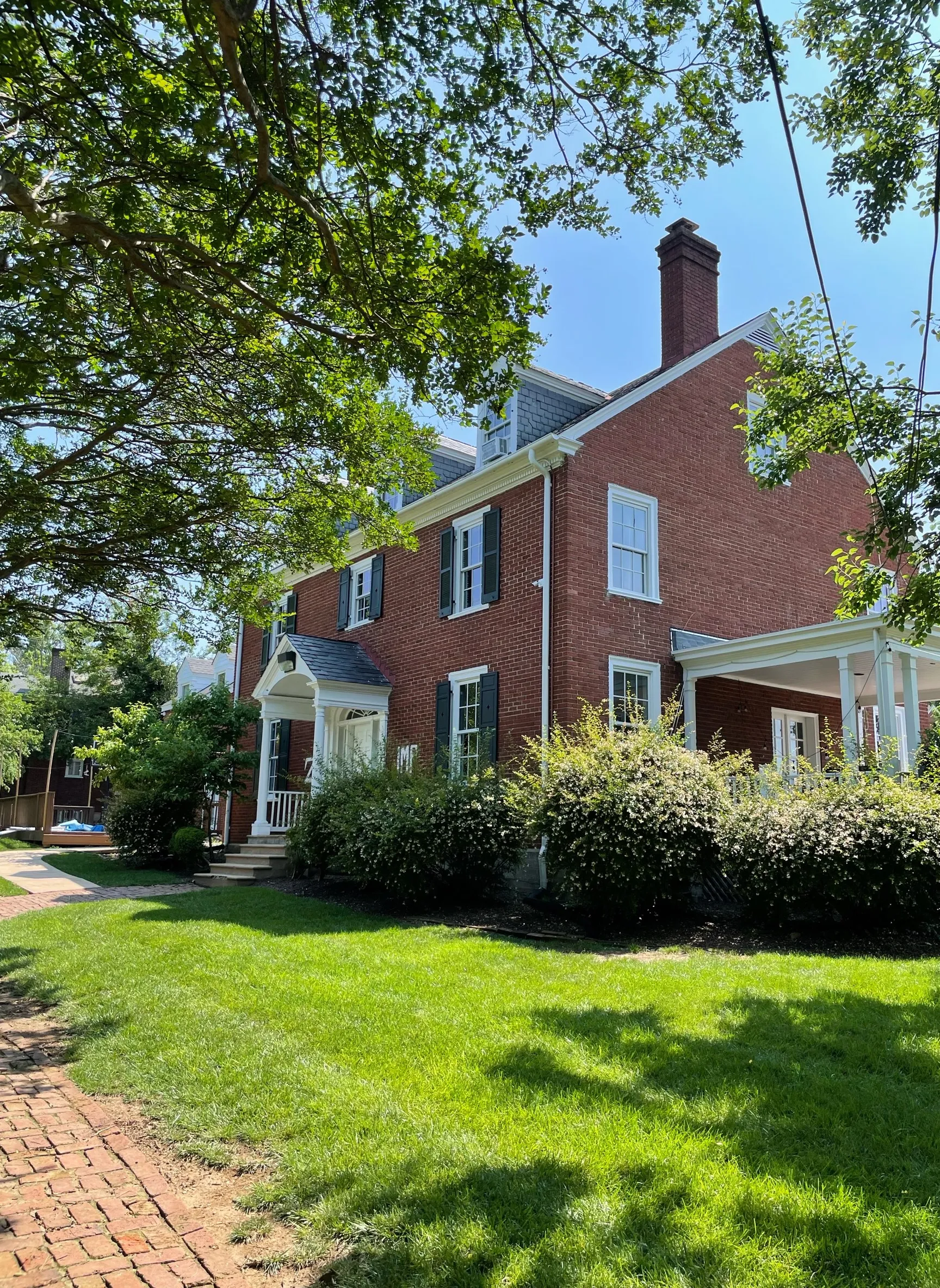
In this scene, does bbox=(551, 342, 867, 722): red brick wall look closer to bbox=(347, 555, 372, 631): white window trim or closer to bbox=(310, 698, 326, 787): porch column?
bbox=(310, 698, 326, 787): porch column

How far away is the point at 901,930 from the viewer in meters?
9.21

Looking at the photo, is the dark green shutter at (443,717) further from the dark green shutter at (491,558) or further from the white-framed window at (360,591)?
the white-framed window at (360,591)

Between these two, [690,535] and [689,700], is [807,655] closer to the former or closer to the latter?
[689,700]

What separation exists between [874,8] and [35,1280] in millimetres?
9029

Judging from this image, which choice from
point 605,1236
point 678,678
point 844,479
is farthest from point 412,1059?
point 844,479

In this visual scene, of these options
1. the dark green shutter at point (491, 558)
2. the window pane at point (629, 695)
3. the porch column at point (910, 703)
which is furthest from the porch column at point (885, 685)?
the dark green shutter at point (491, 558)

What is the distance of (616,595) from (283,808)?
29.8 feet

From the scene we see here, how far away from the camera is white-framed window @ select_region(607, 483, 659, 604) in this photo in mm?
14242

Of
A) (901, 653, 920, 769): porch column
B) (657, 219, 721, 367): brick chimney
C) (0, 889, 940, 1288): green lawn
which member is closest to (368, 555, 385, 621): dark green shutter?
(657, 219, 721, 367): brick chimney

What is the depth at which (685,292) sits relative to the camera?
16453mm

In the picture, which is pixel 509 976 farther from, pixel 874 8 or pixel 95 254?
pixel 874 8

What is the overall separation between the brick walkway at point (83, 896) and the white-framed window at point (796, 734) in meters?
10.9

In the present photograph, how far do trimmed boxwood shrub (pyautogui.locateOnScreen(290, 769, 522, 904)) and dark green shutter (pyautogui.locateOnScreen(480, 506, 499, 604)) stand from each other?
3522mm

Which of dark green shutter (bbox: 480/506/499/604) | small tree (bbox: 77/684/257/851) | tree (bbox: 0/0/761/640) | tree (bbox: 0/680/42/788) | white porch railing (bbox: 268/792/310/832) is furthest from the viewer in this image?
tree (bbox: 0/680/42/788)
